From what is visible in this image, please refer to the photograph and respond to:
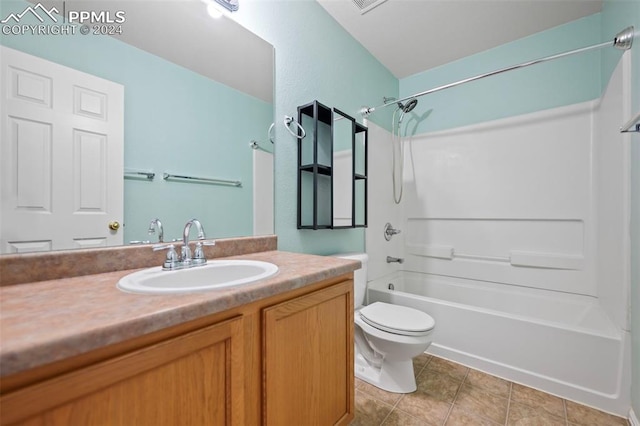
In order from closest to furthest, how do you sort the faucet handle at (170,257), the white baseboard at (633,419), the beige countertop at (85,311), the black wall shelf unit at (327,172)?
the beige countertop at (85,311)
the faucet handle at (170,257)
the white baseboard at (633,419)
the black wall shelf unit at (327,172)

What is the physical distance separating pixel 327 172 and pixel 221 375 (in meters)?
1.30

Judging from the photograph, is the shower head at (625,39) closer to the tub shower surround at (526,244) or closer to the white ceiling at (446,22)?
the tub shower surround at (526,244)

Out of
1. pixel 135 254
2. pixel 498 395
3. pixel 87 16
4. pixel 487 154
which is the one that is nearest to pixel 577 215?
pixel 487 154

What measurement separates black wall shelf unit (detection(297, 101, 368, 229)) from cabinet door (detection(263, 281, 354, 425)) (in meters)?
0.67

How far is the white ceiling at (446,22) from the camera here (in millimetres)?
1778

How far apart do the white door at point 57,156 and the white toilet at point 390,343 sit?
1330 mm

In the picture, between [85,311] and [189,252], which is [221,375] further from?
[189,252]

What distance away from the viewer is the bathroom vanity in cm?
42

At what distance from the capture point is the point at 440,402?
1417mm

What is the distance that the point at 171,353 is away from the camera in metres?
0.56

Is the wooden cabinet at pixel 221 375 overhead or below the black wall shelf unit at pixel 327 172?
below

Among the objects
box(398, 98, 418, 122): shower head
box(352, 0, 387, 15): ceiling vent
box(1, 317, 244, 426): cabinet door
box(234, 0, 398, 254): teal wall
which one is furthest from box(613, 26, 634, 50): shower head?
box(1, 317, 244, 426): cabinet door

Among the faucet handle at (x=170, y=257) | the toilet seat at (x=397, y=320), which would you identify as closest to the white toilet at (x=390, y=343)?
the toilet seat at (x=397, y=320)

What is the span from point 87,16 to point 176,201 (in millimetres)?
672
